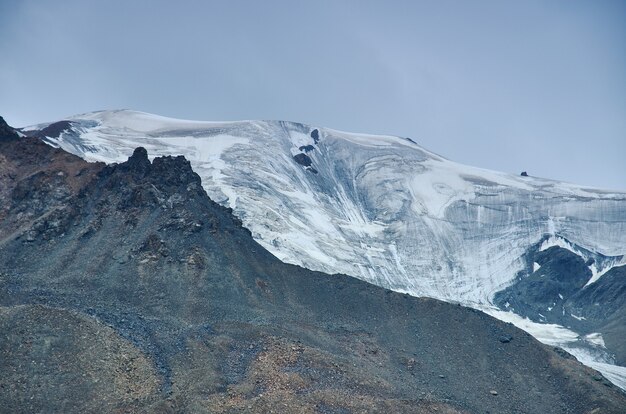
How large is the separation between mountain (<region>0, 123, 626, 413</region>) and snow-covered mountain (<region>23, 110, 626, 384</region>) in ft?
118

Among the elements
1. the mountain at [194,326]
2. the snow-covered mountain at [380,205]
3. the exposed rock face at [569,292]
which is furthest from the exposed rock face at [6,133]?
the exposed rock face at [569,292]

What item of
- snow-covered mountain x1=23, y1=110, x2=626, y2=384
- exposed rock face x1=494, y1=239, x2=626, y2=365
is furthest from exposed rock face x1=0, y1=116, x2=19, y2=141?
exposed rock face x1=494, y1=239, x2=626, y2=365

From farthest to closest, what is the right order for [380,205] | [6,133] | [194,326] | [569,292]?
[380,205] → [569,292] → [6,133] → [194,326]

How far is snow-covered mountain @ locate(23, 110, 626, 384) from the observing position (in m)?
106

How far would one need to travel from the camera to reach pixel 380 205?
135 m

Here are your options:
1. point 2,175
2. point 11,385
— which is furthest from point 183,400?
point 2,175

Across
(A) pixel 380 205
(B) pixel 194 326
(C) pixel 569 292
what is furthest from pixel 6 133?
(C) pixel 569 292

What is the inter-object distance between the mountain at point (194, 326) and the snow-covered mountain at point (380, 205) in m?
35.8

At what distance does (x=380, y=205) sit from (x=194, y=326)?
310 ft

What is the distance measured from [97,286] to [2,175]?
21.0m

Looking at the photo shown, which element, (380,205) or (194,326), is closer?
(194,326)

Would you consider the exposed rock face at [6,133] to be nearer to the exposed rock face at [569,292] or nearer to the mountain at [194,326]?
the mountain at [194,326]

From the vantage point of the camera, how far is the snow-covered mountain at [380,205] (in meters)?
106

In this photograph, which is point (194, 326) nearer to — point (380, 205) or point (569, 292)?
point (569, 292)
